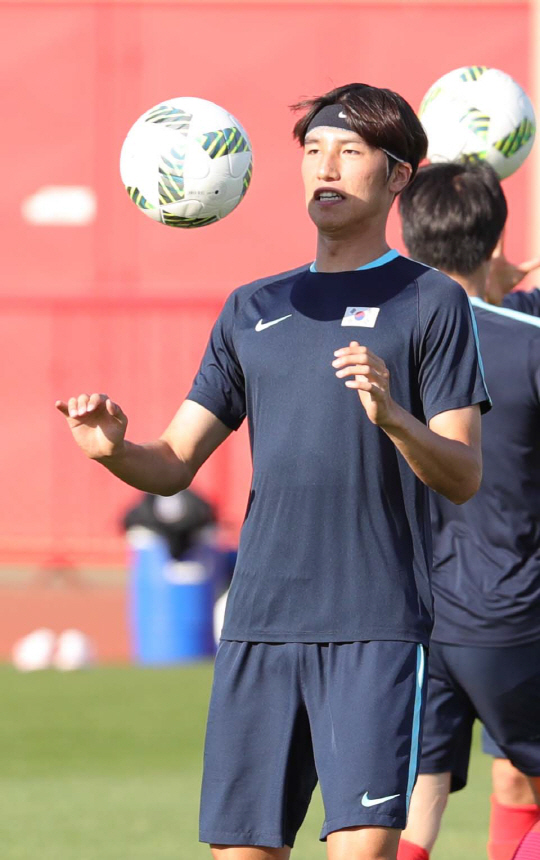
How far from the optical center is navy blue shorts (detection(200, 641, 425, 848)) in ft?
12.0

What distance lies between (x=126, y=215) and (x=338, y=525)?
45.8 feet

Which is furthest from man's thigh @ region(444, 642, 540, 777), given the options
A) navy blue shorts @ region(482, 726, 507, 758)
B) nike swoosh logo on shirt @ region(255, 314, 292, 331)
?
nike swoosh logo on shirt @ region(255, 314, 292, 331)

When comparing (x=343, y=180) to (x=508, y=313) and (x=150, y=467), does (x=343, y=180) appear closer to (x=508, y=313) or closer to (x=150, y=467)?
(x=150, y=467)

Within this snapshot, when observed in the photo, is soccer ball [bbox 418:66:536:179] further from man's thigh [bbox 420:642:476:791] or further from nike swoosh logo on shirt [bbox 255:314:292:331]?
man's thigh [bbox 420:642:476:791]

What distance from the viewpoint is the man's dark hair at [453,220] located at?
4.73 m

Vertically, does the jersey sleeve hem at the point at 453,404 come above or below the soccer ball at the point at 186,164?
below

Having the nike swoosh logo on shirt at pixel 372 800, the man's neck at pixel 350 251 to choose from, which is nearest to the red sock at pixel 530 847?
the nike swoosh logo on shirt at pixel 372 800

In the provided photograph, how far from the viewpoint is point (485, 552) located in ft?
15.6

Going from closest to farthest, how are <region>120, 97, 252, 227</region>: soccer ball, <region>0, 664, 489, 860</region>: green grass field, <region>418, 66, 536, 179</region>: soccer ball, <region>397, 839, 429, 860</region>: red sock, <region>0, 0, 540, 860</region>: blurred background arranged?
<region>120, 97, 252, 227</region>: soccer ball < <region>397, 839, 429, 860</region>: red sock < <region>418, 66, 536, 179</region>: soccer ball < <region>0, 664, 489, 860</region>: green grass field < <region>0, 0, 540, 860</region>: blurred background

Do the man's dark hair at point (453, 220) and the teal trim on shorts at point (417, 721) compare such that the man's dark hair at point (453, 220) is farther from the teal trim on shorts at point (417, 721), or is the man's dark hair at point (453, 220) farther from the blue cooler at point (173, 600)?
the blue cooler at point (173, 600)

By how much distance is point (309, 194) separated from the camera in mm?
3936

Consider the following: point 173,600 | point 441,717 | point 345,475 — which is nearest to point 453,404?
point 345,475

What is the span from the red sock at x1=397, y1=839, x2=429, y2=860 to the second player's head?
6.40ft

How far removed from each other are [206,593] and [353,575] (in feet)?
25.9
